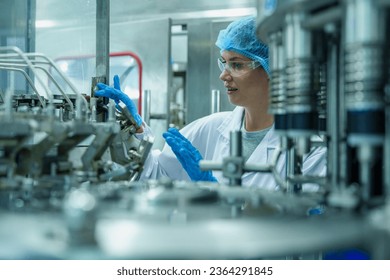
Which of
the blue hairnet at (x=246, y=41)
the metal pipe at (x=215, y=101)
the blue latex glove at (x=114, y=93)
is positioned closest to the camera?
the blue latex glove at (x=114, y=93)

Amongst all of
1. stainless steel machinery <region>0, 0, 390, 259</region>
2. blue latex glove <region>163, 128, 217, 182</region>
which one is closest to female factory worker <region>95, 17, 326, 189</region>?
blue latex glove <region>163, 128, 217, 182</region>

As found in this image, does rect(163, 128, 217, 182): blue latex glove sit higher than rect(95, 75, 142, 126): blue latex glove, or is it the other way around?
rect(95, 75, 142, 126): blue latex glove

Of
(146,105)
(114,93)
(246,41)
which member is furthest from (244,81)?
(146,105)

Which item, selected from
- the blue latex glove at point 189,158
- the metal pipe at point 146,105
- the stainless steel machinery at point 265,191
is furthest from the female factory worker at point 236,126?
the metal pipe at point 146,105

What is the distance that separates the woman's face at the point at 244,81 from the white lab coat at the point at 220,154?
136mm

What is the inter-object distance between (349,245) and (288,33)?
410mm

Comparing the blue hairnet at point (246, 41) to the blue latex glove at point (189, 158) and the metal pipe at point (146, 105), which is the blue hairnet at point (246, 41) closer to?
the blue latex glove at point (189, 158)

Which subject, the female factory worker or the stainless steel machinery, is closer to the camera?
the stainless steel machinery

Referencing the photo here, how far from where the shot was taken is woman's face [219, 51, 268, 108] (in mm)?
1750

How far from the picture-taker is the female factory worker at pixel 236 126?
5.28 feet

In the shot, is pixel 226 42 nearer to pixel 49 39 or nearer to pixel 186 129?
pixel 186 129

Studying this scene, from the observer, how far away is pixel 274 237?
0.61 metres

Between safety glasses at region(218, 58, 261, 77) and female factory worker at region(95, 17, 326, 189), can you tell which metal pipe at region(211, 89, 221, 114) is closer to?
female factory worker at region(95, 17, 326, 189)

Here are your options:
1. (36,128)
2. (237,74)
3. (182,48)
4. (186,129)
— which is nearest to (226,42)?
(237,74)
